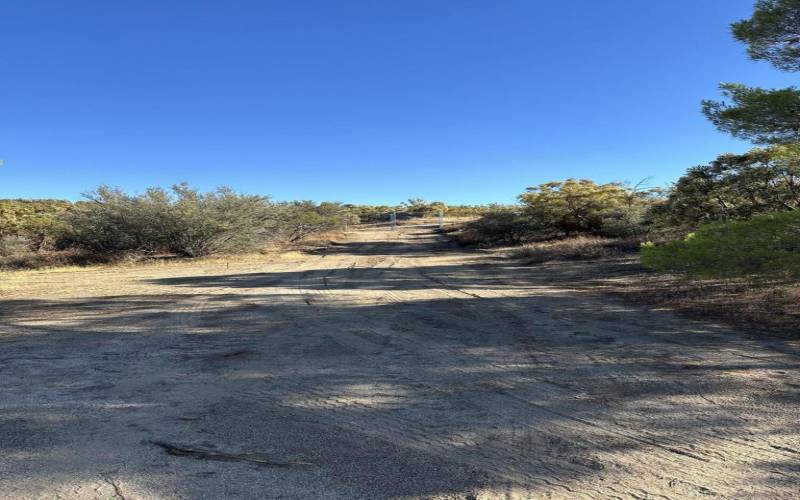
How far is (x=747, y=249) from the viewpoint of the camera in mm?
6008

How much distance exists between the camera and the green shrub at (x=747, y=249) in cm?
568

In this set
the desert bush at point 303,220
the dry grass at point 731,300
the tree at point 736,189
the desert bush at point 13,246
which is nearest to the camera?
the dry grass at point 731,300

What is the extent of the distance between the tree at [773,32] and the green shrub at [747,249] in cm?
286

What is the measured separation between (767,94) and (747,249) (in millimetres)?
2187

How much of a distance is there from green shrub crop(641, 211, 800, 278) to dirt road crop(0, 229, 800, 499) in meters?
0.87

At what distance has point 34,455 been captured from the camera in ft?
10.2

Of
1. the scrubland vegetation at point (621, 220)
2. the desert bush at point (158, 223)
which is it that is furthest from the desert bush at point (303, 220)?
the desert bush at point (158, 223)

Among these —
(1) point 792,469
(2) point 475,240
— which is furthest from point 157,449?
(2) point 475,240

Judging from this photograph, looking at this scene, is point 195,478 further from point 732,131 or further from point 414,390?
point 732,131

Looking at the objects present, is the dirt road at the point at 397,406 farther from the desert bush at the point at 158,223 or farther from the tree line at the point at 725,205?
the desert bush at the point at 158,223

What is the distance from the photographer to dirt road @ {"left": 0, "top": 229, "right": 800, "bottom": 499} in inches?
109

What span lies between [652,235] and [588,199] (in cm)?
419

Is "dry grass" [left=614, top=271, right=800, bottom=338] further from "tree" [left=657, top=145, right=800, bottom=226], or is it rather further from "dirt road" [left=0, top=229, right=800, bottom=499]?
"tree" [left=657, top=145, right=800, bottom=226]

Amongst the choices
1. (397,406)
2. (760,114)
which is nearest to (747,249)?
(760,114)
